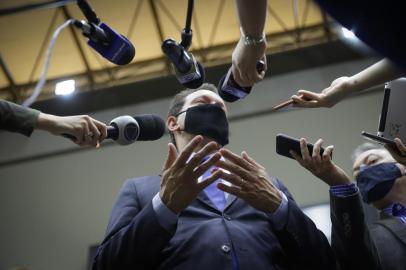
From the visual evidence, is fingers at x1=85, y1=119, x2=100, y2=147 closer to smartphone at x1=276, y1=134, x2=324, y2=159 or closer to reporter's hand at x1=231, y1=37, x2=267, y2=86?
reporter's hand at x1=231, y1=37, x2=267, y2=86

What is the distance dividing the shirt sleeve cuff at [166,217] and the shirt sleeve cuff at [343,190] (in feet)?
1.96

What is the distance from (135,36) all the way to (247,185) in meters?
3.84

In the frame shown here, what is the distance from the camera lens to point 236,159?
5.41 feet

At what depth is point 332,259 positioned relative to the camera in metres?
1.66

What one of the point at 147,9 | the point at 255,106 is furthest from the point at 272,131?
the point at 147,9

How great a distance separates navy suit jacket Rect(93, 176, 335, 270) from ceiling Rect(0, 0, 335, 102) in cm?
342

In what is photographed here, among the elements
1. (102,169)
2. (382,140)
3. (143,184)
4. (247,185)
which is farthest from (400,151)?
(102,169)

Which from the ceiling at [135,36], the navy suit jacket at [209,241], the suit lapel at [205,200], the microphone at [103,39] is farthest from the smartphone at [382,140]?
the ceiling at [135,36]

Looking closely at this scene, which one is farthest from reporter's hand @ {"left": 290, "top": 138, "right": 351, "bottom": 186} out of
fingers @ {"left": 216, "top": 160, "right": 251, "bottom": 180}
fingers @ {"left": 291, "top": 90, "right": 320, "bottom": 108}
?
fingers @ {"left": 216, "top": 160, "right": 251, "bottom": 180}

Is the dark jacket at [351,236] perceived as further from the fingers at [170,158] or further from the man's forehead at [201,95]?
the man's forehead at [201,95]

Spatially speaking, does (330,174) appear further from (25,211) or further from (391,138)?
(25,211)

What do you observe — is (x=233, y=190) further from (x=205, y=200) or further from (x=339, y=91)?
(x=339, y=91)

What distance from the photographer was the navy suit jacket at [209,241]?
4.95 feet

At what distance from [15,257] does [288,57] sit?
10.8 feet
